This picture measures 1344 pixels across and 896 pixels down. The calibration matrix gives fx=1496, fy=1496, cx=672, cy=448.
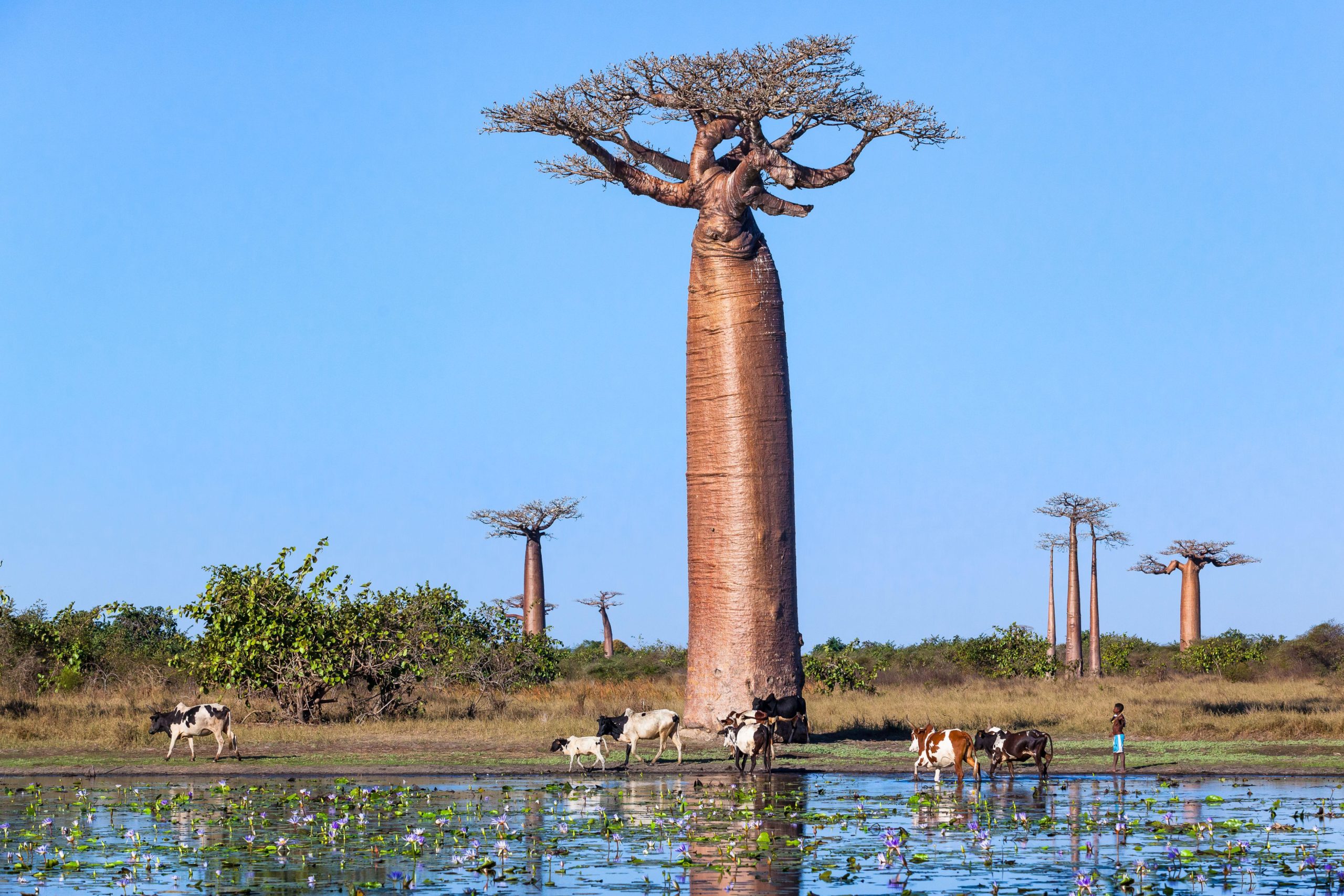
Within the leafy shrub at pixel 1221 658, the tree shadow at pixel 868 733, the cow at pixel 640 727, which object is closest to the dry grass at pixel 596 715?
the tree shadow at pixel 868 733

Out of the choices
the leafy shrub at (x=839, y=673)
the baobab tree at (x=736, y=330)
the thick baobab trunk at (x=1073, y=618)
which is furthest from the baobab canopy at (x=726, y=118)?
the thick baobab trunk at (x=1073, y=618)

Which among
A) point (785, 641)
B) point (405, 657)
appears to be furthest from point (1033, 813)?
point (405, 657)

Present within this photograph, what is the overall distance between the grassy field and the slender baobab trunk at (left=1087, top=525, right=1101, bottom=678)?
542 inches

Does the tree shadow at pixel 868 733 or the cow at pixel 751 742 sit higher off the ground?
the cow at pixel 751 742

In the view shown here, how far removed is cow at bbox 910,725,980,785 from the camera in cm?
1394

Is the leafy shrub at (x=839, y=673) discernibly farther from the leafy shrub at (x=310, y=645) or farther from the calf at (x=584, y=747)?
the calf at (x=584, y=747)

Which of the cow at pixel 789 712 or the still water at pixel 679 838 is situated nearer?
the still water at pixel 679 838

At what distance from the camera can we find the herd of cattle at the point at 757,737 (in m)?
14.3

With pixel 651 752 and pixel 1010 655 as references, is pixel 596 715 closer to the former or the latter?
pixel 651 752

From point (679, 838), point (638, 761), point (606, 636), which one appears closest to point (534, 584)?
point (606, 636)

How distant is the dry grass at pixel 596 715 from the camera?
19.4 metres

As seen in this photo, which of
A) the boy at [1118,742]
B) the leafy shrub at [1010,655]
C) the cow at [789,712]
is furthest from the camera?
the leafy shrub at [1010,655]

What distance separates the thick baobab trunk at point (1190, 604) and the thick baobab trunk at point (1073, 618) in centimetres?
849

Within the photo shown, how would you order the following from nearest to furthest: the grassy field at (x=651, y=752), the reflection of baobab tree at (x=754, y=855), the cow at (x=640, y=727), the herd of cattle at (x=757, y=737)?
the reflection of baobab tree at (x=754, y=855) → the herd of cattle at (x=757, y=737) → the cow at (x=640, y=727) → the grassy field at (x=651, y=752)
